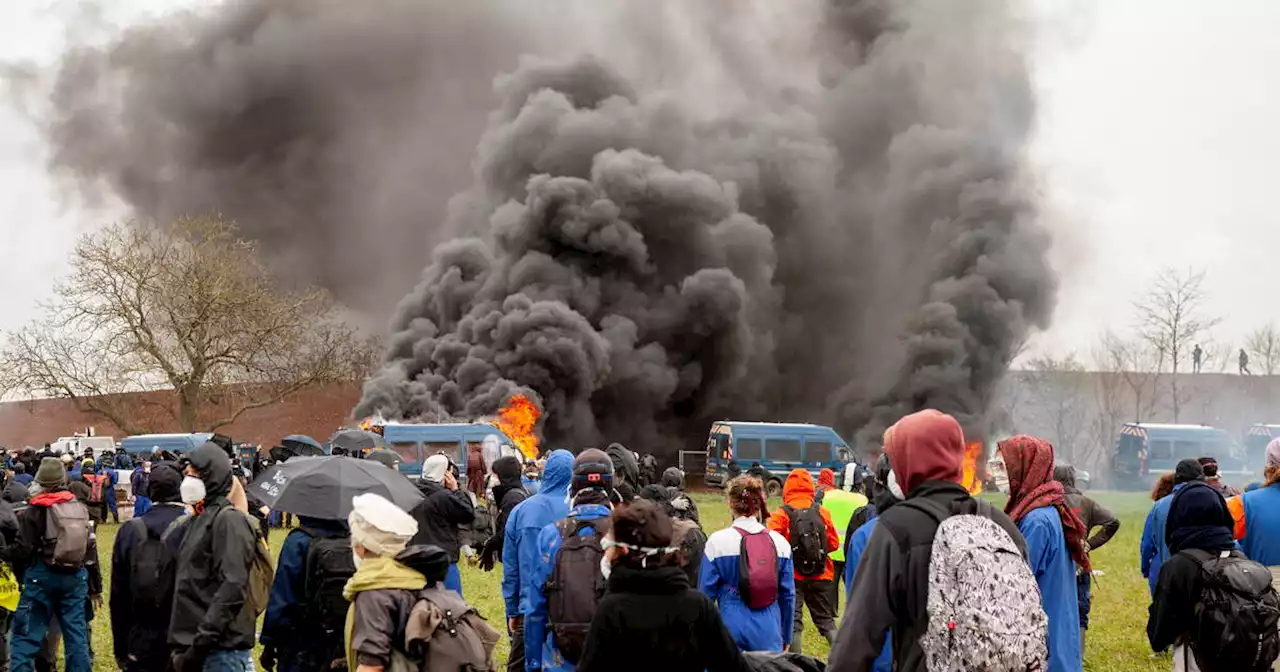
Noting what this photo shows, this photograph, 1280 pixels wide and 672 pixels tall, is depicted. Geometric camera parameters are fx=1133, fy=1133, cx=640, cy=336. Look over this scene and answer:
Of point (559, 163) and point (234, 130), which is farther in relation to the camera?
point (234, 130)

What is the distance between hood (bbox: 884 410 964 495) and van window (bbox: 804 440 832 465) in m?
30.1

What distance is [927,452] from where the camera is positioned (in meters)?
3.66

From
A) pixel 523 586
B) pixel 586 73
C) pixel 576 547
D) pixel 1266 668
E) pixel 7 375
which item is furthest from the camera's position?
pixel 586 73

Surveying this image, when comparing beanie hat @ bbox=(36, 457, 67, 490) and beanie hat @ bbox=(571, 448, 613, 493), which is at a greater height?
A: beanie hat @ bbox=(571, 448, 613, 493)

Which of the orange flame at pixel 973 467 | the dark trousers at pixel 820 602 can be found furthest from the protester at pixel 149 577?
the orange flame at pixel 973 467

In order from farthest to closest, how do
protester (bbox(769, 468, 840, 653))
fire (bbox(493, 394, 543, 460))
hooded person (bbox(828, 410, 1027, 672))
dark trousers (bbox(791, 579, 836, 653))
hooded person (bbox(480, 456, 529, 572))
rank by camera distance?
fire (bbox(493, 394, 543, 460)) → hooded person (bbox(480, 456, 529, 572)) → dark trousers (bbox(791, 579, 836, 653)) → protester (bbox(769, 468, 840, 653)) → hooded person (bbox(828, 410, 1027, 672))

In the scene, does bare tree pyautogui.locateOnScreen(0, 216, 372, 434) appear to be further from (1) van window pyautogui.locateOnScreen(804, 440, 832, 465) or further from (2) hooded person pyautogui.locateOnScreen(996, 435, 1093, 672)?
(2) hooded person pyautogui.locateOnScreen(996, 435, 1093, 672)

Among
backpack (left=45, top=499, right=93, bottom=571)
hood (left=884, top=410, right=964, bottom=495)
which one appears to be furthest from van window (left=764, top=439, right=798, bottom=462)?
hood (left=884, top=410, right=964, bottom=495)

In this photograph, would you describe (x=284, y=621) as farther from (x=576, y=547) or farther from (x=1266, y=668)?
(x=1266, y=668)

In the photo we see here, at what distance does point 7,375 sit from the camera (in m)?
38.3

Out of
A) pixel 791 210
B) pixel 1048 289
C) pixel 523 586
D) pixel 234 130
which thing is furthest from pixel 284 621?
pixel 234 130

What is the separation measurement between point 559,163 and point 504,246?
14.5ft

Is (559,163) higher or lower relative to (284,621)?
higher

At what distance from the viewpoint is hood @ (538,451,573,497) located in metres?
6.83
